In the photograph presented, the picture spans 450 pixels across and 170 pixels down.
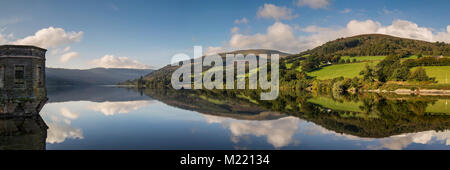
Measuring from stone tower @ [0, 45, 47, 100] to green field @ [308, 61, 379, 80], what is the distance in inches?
3590

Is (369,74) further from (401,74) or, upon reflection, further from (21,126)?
(21,126)

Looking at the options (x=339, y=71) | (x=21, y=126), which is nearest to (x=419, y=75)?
(x=339, y=71)

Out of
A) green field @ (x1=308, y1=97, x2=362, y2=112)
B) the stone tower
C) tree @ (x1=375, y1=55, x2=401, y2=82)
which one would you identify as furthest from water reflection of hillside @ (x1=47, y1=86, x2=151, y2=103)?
tree @ (x1=375, y1=55, x2=401, y2=82)

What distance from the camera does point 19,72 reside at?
2041 cm

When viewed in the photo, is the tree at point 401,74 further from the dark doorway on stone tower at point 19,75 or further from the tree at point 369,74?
the dark doorway on stone tower at point 19,75

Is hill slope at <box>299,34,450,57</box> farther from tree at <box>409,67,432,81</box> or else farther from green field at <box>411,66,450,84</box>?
tree at <box>409,67,432,81</box>

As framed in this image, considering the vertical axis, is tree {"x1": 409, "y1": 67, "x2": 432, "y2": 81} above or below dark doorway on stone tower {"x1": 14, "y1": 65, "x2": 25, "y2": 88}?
above

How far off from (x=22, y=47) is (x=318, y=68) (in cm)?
10726

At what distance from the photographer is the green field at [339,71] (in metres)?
90.5

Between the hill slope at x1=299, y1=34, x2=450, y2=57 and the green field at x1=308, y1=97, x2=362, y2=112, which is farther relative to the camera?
the hill slope at x1=299, y1=34, x2=450, y2=57

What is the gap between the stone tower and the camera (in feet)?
65.3
